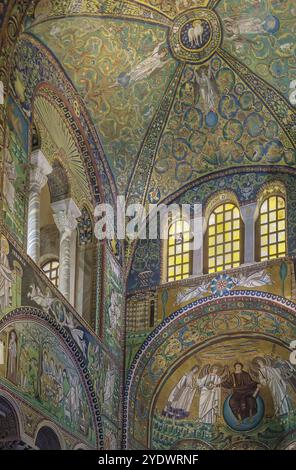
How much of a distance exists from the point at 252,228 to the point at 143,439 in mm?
4363

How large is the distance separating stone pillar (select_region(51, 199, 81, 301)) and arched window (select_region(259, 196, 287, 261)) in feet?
11.2

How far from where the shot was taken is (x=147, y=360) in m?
22.8

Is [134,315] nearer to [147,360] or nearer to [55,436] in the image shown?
[147,360]

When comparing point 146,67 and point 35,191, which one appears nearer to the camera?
point 35,191

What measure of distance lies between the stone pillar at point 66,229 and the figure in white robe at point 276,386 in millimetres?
3695

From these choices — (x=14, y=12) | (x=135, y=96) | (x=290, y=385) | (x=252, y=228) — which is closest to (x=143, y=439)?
(x=290, y=385)

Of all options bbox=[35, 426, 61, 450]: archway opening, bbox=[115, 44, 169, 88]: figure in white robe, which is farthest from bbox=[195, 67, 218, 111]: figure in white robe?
bbox=[35, 426, 61, 450]: archway opening

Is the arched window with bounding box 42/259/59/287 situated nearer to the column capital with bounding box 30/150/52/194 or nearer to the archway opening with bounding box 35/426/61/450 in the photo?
the column capital with bounding box 30/150/52/194

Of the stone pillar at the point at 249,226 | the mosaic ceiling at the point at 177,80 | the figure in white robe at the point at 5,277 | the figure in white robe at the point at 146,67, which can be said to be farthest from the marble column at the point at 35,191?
the stone pillar at the point at 249,226

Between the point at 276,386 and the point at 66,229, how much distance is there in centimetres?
466

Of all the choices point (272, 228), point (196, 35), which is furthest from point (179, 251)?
point (196, 35)

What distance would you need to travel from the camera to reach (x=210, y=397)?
22703 millimetres

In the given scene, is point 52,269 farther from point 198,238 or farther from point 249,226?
point 249,226
